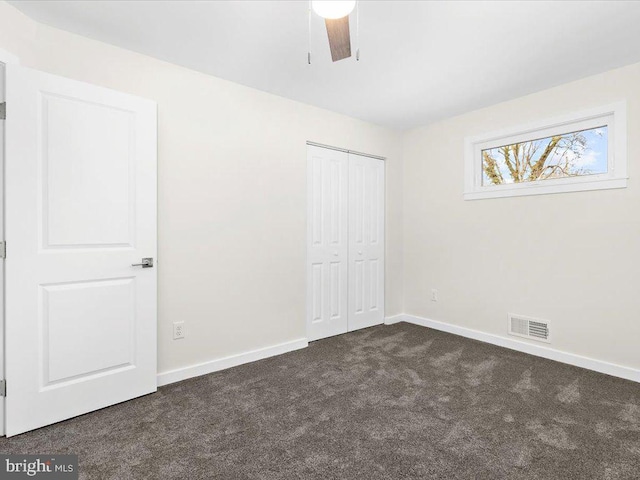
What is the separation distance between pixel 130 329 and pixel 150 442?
0.77 m

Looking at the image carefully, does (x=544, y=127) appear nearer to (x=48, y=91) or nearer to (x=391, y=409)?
(x=391, y=409)

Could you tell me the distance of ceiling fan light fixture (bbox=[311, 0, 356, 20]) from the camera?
1255 millimetres

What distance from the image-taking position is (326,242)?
3598 millimetres

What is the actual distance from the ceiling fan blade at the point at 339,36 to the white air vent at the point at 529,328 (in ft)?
9.63

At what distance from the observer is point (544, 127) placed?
3.07 m

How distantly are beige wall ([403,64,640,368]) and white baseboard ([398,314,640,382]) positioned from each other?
2.1 inches

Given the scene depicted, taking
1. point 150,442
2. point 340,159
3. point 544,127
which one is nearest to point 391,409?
point 150,442

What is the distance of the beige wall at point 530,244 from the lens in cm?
263

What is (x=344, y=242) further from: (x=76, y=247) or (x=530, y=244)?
(x=76, y=247)

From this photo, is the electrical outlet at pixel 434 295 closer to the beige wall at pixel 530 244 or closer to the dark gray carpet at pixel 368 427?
the beige wall at pixel 530 244

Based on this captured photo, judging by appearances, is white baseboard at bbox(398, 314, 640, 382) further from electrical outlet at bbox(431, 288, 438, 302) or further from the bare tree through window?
the bare tree through window

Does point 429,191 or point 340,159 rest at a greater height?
point 340,159

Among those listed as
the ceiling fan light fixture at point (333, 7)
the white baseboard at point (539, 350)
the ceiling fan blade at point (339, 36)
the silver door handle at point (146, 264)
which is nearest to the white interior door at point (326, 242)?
the white baseboard at point (539, 350)

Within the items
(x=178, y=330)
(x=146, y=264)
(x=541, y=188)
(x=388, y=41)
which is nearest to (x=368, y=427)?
(x=178, y=330)
